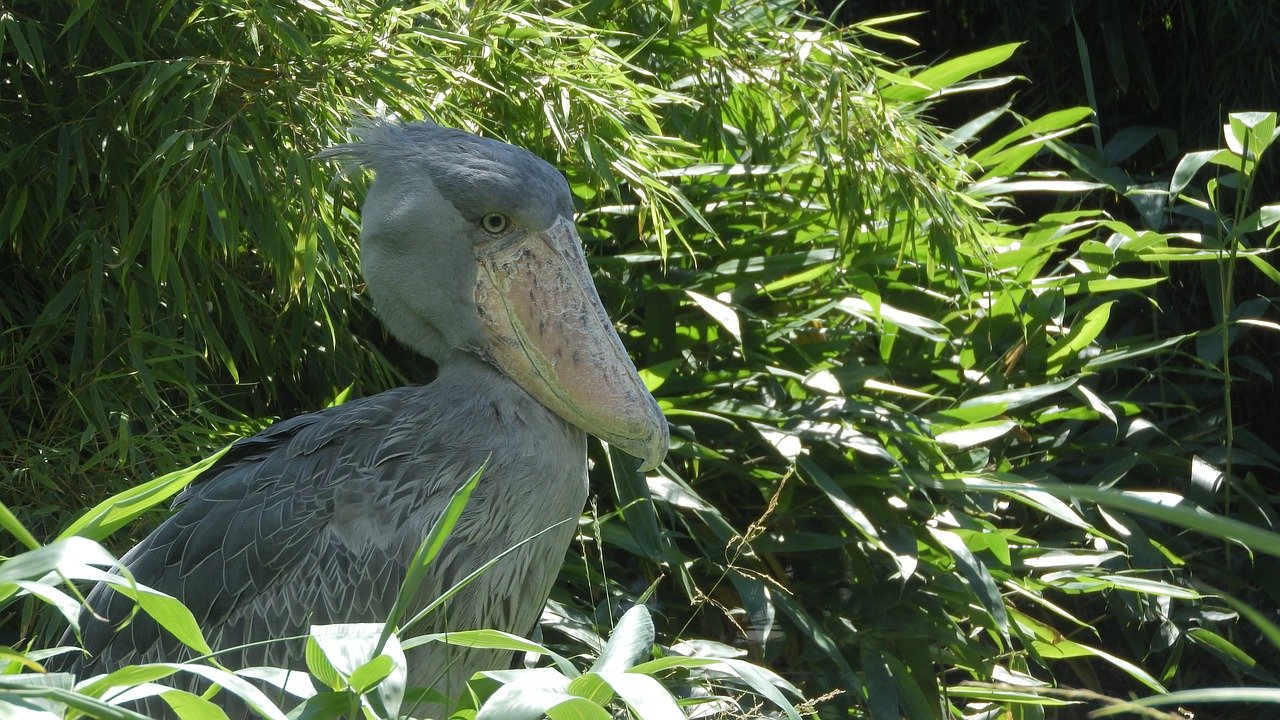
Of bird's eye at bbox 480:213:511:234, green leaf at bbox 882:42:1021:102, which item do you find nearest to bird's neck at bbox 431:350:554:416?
bird's eye at bbox 480:213:511:234

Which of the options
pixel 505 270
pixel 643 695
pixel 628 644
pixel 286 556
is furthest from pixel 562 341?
pixel 643 695

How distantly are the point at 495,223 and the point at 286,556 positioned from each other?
0.53 metres

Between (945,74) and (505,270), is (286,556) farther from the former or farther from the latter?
(945,74)

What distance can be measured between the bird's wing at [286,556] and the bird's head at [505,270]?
0.55ft

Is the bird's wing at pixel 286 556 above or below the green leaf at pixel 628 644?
below

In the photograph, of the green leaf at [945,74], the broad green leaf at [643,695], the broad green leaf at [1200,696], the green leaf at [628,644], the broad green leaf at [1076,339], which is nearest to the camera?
A: the broad green leaf at [1200,696]

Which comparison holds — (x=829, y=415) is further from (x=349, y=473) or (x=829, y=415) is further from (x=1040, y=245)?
(x=349, y=473)

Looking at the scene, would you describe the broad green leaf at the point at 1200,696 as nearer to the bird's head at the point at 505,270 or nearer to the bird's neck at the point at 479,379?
the bird's head at the point at 505,270

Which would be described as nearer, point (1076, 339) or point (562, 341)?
point (562, 341)

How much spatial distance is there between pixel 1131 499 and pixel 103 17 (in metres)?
1.88

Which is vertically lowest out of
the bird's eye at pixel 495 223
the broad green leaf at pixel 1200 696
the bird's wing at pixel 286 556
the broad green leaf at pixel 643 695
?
the bird's wing at pixel 286 556

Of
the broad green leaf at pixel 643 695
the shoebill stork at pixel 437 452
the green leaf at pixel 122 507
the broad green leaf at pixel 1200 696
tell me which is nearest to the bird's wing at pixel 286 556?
the shoebill stork at pixel 437 452

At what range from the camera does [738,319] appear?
2.81 m

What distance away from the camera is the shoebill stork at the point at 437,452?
67.4 inches
